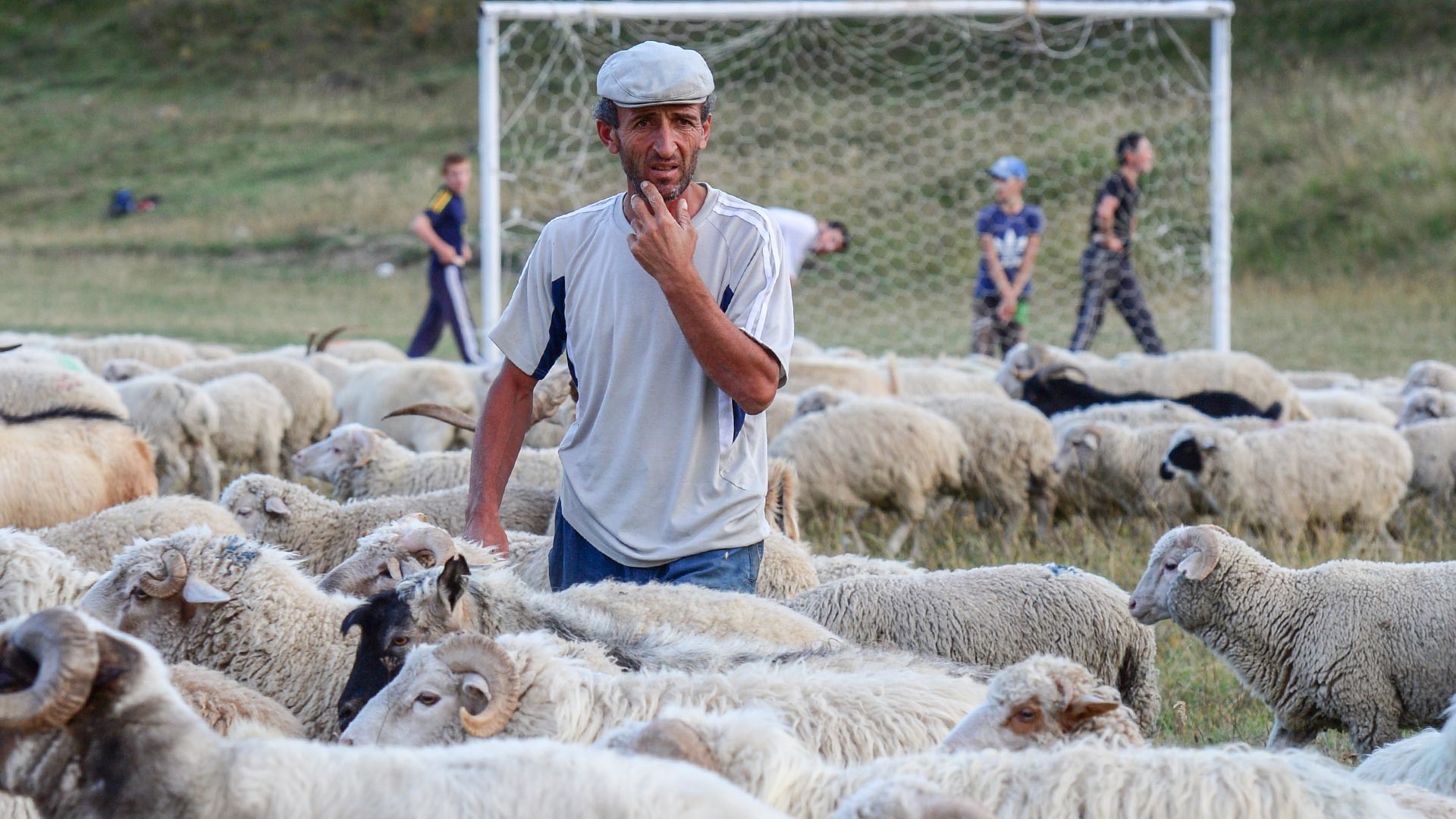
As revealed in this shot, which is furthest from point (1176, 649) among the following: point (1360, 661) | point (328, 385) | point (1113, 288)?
point (1113, 288)

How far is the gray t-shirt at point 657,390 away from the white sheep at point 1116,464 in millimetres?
5009

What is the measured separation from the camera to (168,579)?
12.6ft

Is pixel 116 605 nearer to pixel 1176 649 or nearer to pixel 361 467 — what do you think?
pixel 361 467

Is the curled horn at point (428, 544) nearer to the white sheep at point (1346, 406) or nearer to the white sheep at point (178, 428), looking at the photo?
the white sheep at point (178, 428)

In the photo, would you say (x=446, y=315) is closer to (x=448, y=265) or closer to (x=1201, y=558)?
(x=448, y=265)

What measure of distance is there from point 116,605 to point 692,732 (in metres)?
2.00

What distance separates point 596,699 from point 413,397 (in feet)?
25.9

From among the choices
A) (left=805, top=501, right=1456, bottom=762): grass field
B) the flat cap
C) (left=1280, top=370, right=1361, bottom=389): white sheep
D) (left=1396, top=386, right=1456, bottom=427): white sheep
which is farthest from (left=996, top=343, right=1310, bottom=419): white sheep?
the flat cap

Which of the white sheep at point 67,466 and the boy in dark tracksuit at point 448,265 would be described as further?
the boy in dark tracksuit at point 448,265

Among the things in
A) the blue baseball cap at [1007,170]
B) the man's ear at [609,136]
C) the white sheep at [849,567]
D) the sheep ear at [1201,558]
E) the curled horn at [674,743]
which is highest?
the man's ear at [609,136]

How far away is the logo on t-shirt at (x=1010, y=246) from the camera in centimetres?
1388

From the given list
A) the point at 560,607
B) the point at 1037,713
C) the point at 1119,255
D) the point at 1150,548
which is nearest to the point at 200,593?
the point at 560,607

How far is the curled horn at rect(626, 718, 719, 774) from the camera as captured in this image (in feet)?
8.13

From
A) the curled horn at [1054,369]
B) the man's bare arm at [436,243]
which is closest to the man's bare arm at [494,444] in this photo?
the curled horn at [1054,369]
